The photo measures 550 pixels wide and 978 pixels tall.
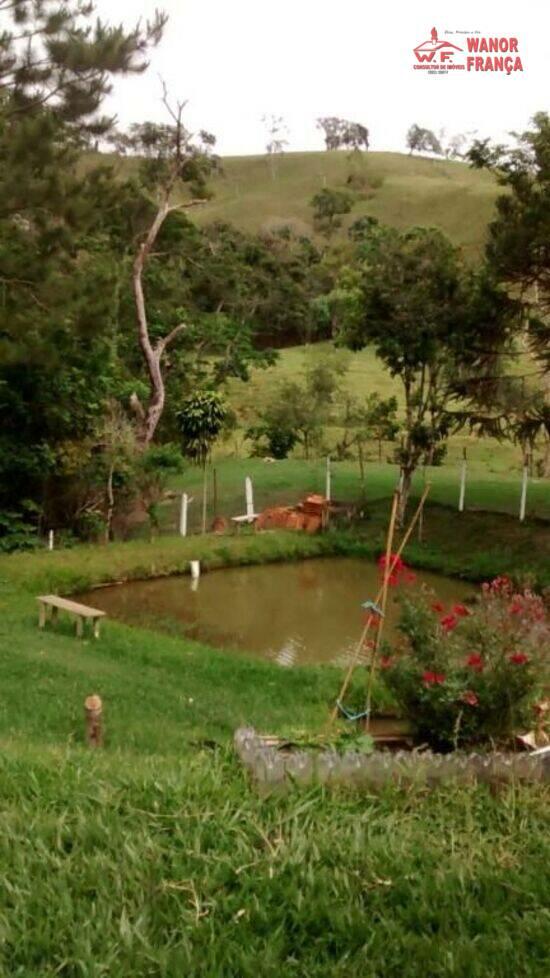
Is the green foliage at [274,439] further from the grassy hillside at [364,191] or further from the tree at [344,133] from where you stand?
the tree at [344,133]

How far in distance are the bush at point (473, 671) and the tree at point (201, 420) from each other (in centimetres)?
1193

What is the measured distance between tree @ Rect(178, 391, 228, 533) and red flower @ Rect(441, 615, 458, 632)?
1204 cm

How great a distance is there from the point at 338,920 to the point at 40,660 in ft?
23.7

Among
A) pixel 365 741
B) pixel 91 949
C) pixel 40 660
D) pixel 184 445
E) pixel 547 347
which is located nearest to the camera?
pixel 91 949

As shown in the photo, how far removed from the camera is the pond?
493 inches


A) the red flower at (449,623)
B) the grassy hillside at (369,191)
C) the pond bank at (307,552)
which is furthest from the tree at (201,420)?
the grassy hillside at (369,191)

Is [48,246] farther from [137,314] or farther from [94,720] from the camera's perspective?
[94,720]

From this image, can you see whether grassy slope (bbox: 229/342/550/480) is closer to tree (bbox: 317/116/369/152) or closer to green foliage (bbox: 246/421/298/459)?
green foliage (bbox: 246/421/298/459)

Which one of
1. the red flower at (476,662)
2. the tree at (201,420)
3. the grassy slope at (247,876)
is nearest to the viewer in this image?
the grassy slope at (247,876)

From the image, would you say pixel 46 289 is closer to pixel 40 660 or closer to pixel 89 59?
pixel 89 59

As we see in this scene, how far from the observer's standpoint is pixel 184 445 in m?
20.7

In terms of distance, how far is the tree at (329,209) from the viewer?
206 ft

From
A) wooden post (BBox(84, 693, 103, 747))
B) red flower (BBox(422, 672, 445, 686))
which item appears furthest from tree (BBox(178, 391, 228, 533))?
wooden post (BBox(84, 693, 103, 747))

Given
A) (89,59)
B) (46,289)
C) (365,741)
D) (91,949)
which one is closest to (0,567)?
(46,289)
